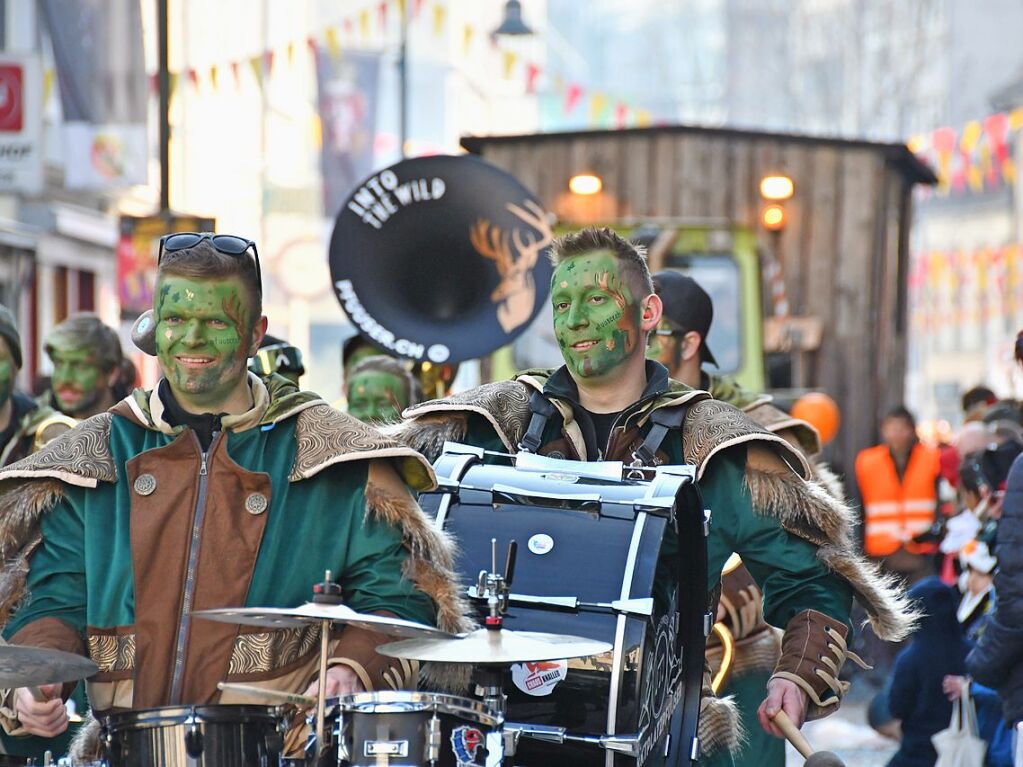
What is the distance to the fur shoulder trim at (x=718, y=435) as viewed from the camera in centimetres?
488

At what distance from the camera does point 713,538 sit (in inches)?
196

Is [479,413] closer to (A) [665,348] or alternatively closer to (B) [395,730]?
(B) [395,730]

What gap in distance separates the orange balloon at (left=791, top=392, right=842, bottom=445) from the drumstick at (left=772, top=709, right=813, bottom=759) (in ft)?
26.6

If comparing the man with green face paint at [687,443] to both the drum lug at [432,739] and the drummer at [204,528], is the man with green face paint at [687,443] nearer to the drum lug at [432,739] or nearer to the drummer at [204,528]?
the drummer at [204,528]

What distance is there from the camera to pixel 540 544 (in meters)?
4.53

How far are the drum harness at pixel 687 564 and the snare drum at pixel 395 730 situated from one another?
3.38 feet

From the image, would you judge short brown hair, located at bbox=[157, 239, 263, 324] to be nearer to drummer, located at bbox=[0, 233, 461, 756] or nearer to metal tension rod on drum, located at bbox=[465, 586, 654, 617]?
drummer, located at bbox=[0, 233, 461, 756]

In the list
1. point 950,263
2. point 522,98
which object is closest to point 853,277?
point 950,263

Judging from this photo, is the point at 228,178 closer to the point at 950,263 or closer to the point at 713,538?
the point at 950,263

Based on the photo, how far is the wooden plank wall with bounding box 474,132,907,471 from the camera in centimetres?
1415

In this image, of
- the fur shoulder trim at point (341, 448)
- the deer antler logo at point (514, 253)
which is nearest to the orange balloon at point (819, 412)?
the deer antler logo at point (514, 253)

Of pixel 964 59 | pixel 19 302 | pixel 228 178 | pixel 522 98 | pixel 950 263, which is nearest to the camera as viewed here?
pixel 19 302

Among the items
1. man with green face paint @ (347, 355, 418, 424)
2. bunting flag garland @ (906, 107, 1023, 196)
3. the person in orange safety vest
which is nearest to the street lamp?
bunting flag garland @ (906, 107, 1023, 196)

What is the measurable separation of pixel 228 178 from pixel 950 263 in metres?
16.8
